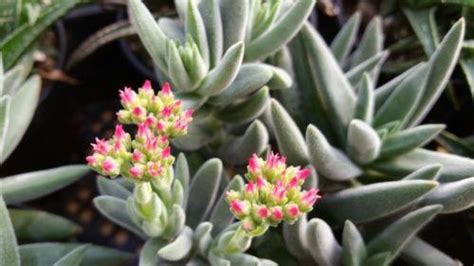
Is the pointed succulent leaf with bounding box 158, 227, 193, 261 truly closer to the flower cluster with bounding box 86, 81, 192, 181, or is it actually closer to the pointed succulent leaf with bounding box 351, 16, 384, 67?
the flower cluster with bounding box 86, 81, 192, 181

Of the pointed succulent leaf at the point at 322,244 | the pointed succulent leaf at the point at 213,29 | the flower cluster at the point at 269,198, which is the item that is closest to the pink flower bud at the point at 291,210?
the flower cluster at the point at 269,198

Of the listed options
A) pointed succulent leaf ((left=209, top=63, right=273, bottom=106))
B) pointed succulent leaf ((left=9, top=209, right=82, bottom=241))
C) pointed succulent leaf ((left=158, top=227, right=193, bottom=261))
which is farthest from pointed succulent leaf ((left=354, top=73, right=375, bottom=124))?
pointed succulent leaf ((left=9, top=209, right=82, bottom=241))

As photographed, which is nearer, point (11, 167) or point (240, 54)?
point (240, 54)

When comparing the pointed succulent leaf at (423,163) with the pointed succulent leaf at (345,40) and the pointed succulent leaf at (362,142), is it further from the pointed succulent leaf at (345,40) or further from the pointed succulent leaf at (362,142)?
the pointed succulent leaf at (345,40)

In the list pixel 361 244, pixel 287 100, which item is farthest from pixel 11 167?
pixel 361 244

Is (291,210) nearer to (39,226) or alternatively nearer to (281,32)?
(281,32)

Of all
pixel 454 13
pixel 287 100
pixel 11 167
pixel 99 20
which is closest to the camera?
pixel 287 100

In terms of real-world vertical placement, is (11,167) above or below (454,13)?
below

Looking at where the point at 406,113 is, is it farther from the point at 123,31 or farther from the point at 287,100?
the point at 123,31

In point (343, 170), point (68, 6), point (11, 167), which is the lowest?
point (11, 167)
